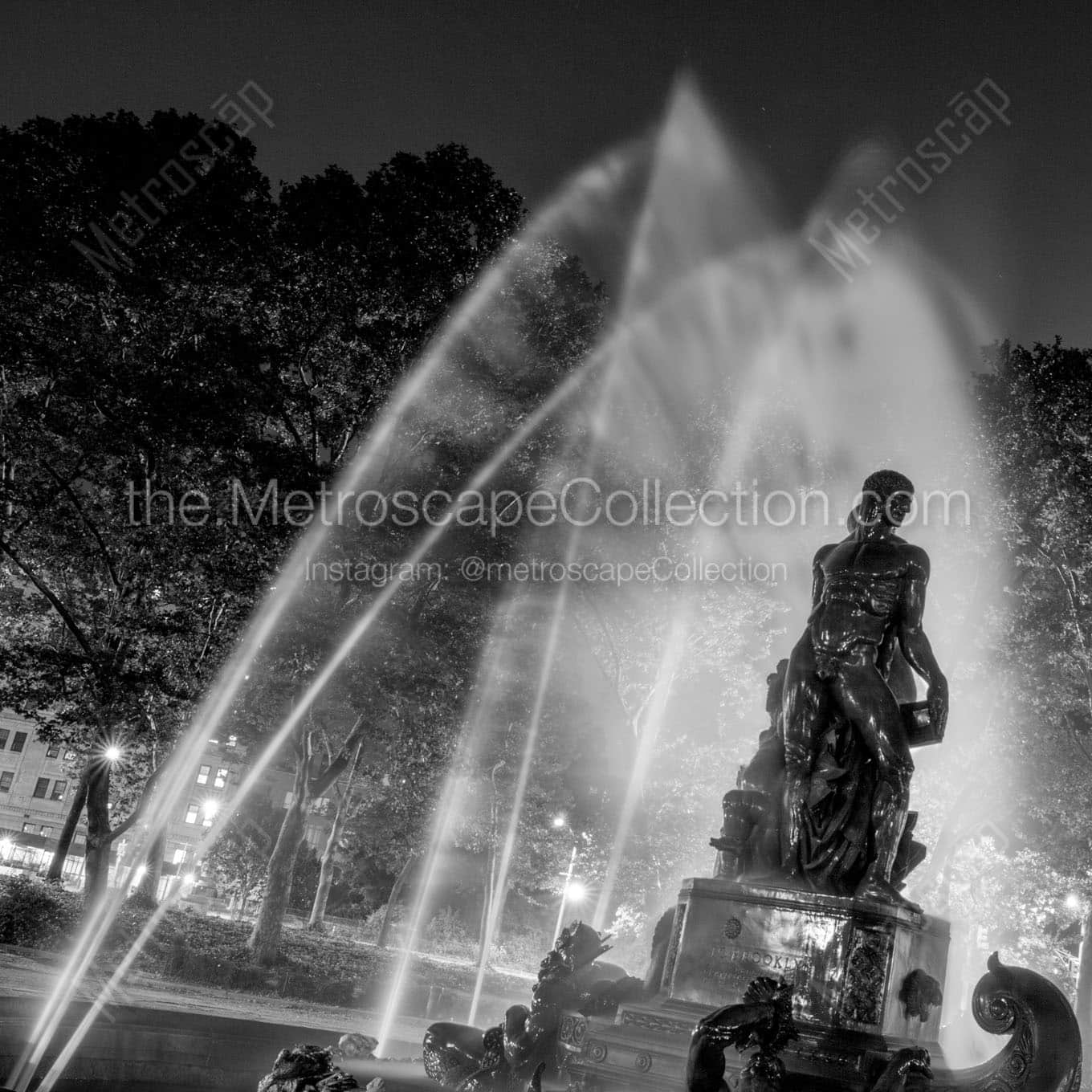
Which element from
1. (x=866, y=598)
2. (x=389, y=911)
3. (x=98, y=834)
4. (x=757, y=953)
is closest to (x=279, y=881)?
(x=98, y=834)

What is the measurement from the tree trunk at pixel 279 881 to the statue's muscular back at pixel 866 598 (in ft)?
52.5

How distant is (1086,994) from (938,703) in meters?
19.5

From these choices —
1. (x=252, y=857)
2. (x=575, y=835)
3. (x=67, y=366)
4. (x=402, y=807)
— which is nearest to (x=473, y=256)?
(x=67, y=366)

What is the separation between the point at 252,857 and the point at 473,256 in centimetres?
2986

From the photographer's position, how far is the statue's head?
21.8 ft

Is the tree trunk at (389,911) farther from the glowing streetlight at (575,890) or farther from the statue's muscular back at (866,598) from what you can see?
the statue's muscular back at (866,598)

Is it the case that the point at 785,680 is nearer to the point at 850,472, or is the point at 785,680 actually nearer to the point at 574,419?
the point at 574,419

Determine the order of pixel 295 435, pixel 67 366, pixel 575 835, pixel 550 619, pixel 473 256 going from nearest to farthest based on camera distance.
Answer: pixel 67 366 < pixel 295 435 < pixel 473 256 < pixel 550 619 < pixel 575 835

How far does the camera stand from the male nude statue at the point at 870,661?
6016 mm

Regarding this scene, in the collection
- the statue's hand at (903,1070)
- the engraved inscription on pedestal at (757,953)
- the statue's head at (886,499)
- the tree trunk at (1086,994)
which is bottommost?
the statue's hand at (903,1070)

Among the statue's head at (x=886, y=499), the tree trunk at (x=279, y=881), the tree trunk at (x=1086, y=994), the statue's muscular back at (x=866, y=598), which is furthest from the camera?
the tree trunk at (x=1086, y=994)

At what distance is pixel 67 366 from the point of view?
15781 mm

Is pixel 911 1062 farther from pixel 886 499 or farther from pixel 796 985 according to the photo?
pixel 886 499

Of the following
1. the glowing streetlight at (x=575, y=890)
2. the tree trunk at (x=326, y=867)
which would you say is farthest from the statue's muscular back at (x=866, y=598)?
the glowing streetlight at (x=575, y=890)
